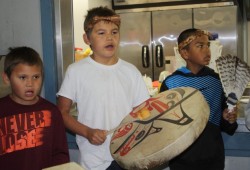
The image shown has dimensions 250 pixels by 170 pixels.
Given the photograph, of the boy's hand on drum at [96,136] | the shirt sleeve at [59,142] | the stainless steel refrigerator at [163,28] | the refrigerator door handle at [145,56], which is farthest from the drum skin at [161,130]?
the refrigerator door handle at [145,56]

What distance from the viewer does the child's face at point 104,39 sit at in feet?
4.94

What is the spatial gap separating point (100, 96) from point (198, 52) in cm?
56

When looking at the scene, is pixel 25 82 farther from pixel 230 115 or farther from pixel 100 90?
pixel 230 115

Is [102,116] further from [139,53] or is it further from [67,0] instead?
[139,53]

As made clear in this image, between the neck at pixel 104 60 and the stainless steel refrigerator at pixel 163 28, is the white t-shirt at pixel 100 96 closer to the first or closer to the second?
the neck at pixel 104 60

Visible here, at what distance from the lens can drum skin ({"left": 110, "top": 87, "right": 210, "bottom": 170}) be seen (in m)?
1.07

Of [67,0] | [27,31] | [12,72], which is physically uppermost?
[67,0]

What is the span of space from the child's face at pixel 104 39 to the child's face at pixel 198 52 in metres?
0.42

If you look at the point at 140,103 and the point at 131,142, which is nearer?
the point at 131,142

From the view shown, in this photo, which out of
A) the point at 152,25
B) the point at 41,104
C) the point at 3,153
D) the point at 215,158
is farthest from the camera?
the point at 152,25

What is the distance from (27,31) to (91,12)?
59 centimetres

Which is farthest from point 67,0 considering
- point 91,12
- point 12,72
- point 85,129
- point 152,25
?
point 152,25

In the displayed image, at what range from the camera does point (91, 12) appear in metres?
1.57

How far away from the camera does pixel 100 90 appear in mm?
1497
